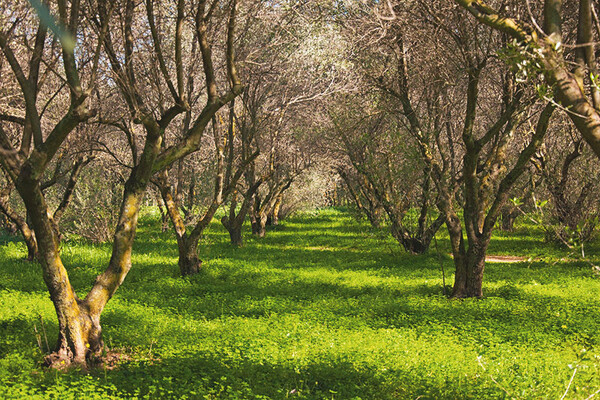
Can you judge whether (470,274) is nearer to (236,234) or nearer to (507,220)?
(236,234)

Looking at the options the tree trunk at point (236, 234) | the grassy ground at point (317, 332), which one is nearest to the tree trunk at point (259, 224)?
the tree trunk at point (236, 234)

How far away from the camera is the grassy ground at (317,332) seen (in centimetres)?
688

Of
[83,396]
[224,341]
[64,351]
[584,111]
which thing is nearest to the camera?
[584,111]

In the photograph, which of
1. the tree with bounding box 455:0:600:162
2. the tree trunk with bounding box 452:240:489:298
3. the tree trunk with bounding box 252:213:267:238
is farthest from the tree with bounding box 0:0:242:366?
the tree trunk with bounding box 252:213:267:238

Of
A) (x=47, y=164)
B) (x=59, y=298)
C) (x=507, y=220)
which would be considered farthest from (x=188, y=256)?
(x=507, y=220)

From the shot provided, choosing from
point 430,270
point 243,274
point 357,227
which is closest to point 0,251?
point 243,274

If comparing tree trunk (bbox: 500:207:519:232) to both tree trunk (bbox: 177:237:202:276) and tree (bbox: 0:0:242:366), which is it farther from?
tree (bbox: 0:0:242:366)

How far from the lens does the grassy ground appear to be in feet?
22.6

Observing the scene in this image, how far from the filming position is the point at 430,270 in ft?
53.3

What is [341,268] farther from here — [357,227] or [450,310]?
[357,227]

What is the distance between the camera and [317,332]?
948 cm

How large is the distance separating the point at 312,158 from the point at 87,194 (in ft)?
36.0

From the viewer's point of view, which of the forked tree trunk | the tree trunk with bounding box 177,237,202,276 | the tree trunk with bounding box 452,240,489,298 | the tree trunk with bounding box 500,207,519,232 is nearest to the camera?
the tree trunk with bounding box 452,240,489,298

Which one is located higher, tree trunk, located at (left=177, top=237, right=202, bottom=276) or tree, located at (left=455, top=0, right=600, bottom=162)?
tree, located at (left=455, top=0, right=600, bottom=162)
